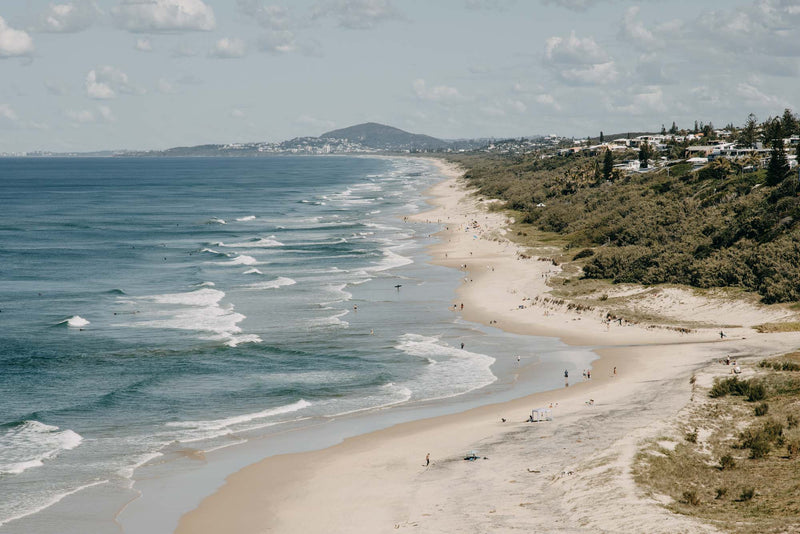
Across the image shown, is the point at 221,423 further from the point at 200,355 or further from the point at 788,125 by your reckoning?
the point at 788,125

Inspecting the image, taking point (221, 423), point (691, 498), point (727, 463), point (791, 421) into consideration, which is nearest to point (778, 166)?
→ point (791, 421)

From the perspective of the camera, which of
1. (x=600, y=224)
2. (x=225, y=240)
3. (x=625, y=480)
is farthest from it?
(x=225, y=240)

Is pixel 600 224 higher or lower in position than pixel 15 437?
higher

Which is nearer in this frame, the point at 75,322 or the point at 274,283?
the point at 75,322

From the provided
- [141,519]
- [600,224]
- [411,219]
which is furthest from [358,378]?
[411,219]

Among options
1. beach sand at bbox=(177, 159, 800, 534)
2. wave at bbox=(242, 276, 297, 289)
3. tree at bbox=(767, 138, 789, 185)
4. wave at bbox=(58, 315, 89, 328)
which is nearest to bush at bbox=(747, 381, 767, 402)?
beach sand at bbox=(177, 159, 800, 534)

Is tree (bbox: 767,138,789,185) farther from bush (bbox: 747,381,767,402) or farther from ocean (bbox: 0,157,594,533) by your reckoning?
bush (bbox: 747,381,767,402)

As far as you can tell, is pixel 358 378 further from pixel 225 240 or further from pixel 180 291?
pixel 225 240
